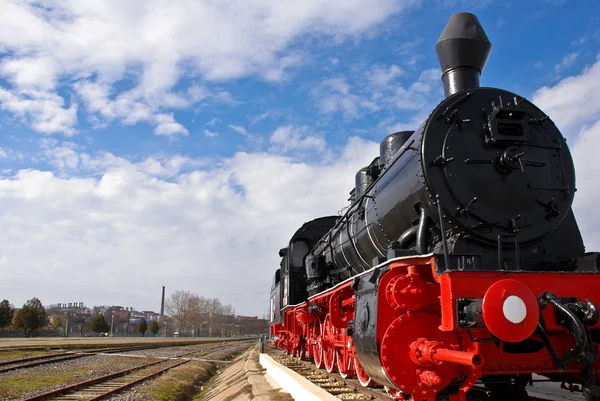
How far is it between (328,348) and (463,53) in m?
6.76

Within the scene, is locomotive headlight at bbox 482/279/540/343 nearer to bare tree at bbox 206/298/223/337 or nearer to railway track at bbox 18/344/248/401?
railway track at bbox 18/344/248/401

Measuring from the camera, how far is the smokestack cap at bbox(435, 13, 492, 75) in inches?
279

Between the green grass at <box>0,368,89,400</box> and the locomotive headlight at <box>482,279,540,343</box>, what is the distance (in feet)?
33.4

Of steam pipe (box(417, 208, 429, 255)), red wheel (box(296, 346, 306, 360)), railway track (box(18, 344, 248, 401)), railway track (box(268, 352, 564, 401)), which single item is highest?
steam pipe (box(417, 208, 429, 255))

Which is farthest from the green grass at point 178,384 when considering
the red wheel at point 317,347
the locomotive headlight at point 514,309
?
the locomotive headlight at point 514,309

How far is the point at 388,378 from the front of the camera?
509 centimetres

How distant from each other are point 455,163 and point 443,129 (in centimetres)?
50

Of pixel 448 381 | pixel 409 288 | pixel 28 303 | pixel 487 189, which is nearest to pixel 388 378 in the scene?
pixel 448 381

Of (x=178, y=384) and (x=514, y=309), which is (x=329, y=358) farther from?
(x=514, y=309)

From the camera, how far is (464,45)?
707 centimetres

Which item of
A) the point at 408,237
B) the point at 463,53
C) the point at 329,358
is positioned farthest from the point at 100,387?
the point at 463,53

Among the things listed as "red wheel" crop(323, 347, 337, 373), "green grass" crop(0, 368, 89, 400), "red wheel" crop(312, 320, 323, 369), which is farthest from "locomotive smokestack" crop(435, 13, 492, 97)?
"green grass" crop(0, 368, 89, 400)

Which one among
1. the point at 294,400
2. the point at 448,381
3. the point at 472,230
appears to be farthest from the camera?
the point at 294,400

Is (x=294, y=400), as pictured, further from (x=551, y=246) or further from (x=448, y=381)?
(x=551, y=246)
